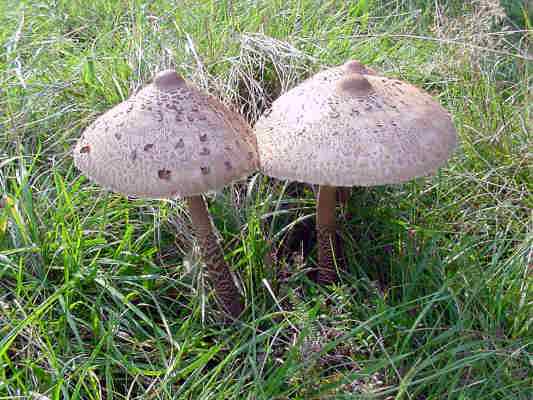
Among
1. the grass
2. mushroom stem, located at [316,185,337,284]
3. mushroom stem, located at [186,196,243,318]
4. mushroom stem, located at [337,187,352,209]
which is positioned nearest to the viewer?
the grass

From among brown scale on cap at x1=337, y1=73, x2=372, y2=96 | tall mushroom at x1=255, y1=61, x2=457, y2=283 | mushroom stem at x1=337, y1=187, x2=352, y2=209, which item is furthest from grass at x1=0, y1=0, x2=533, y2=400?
brown scale on cap at x1=337, y1=73, x2=372, y2=96

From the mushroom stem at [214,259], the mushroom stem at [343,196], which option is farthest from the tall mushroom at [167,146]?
the mushroom stem at [343,196]

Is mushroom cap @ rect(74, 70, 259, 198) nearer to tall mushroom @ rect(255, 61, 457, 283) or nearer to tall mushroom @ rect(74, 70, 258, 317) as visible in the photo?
tall mushroom @ rect(74, 70, 258, 317)

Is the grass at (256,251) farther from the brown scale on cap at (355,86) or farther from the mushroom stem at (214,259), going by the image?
the brown scale on cap at (355,86)

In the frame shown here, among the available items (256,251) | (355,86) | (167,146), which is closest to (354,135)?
(355,86)

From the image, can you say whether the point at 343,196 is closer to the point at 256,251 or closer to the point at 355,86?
the point at 256,251

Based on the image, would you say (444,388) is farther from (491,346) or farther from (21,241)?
(21,241)
